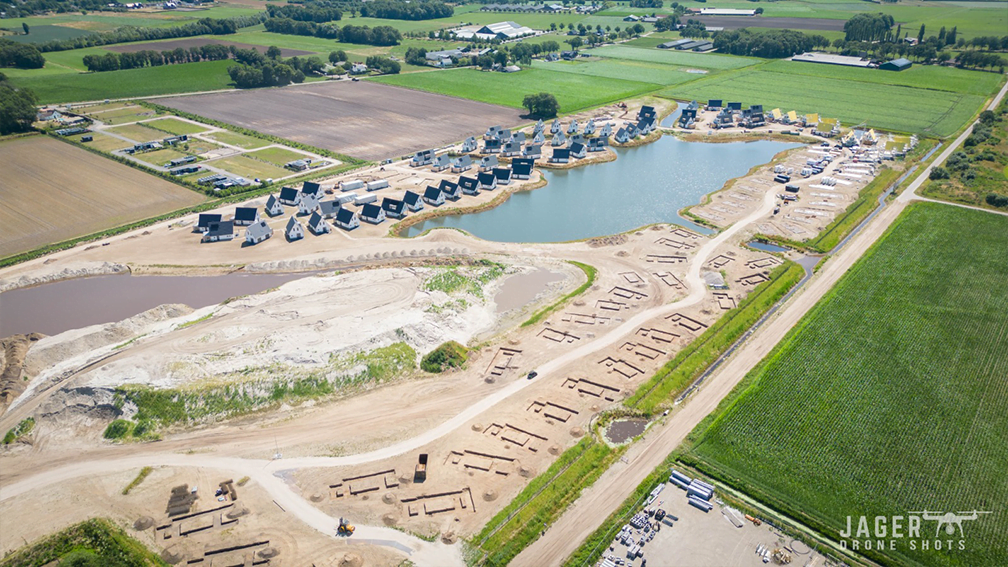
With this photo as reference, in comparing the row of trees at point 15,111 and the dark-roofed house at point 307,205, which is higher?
the row of trees at point 15,111

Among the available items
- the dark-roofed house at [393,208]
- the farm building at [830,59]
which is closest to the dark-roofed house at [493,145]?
the dark-roofed house at [393,208]

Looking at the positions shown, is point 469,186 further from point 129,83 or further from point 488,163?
point 129,83

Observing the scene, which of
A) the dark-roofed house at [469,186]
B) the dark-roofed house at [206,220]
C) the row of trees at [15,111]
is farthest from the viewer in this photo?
the row of trees at [15,111]

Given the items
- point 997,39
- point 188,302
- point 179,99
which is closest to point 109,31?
point 179,99

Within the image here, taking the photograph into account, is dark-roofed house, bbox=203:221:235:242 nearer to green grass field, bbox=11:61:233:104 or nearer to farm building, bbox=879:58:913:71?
green grass field, bbox=11:61:233:104

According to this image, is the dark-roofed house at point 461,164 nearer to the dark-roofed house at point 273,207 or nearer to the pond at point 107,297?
the dark-roofed house at point 273,207

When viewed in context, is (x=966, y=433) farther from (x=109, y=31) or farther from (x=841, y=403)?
(x=109, y=31)

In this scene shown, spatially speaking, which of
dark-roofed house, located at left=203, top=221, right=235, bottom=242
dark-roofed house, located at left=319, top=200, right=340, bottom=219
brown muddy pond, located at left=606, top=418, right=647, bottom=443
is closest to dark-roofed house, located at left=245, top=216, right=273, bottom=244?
dark-roofed house, located at left=203, top=221, right=235, bottom=242
